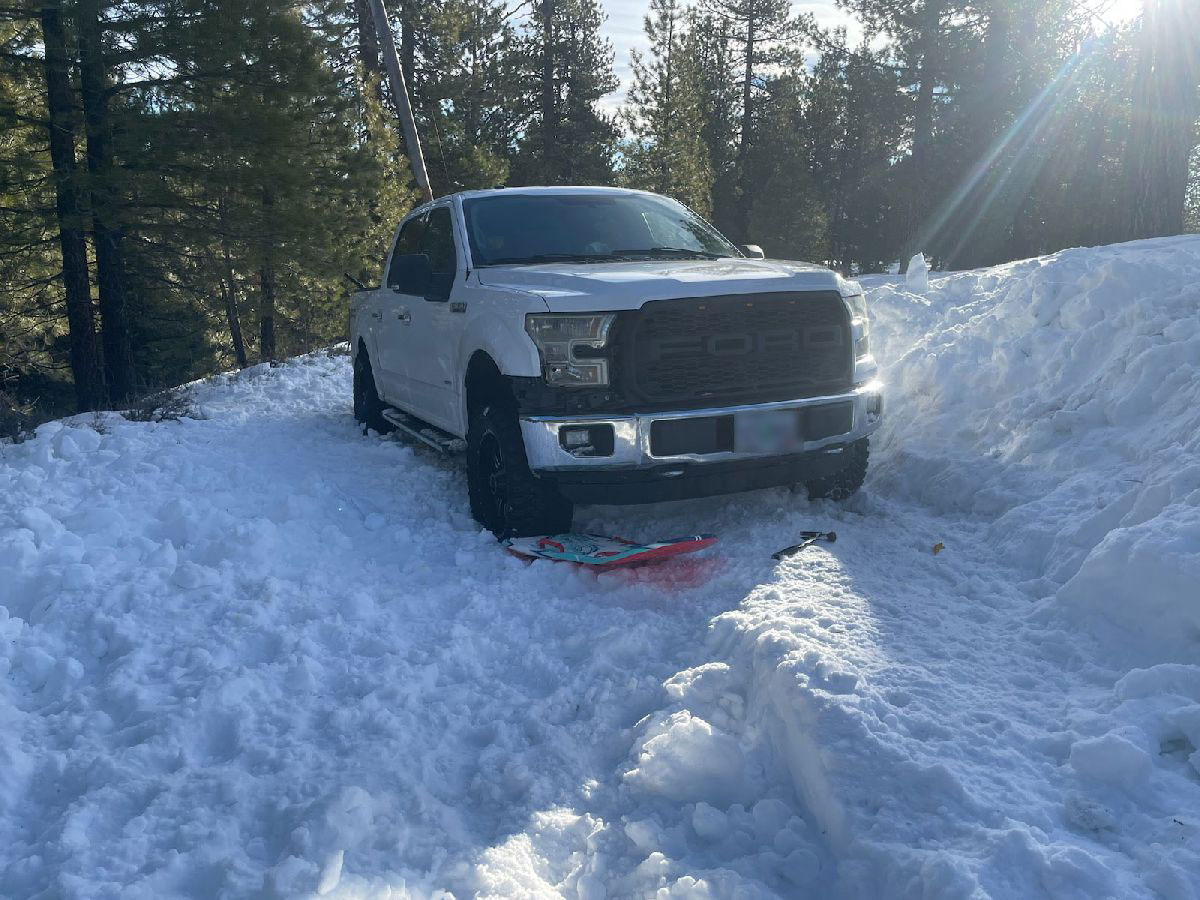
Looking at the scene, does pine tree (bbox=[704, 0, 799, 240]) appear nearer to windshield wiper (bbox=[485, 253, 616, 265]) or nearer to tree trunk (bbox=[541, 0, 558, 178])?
tree trunk (bbox=[541, 0, 558, 178])

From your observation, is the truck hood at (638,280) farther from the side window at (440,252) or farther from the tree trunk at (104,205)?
the tree trunk at (104,205)

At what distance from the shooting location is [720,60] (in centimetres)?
3981

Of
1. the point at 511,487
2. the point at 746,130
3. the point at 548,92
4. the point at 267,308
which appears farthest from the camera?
the point at 746,130

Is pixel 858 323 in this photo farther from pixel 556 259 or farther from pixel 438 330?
pixel 438 330

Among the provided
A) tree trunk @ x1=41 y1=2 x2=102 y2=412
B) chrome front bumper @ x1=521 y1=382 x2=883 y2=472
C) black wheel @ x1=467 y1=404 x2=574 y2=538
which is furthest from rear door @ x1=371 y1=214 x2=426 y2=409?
tree trunk @ x1=41 y1=2 x2=102 y2=412

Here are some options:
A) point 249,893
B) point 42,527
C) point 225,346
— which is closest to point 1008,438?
point 249,893

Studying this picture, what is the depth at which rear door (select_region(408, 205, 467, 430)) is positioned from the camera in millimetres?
5328

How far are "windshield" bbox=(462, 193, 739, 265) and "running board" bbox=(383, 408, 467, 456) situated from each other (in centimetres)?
115

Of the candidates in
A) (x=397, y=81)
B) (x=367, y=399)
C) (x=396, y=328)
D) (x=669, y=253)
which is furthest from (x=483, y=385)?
(x=397, y=81)

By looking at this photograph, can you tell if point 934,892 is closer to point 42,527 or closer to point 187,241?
point 42,527

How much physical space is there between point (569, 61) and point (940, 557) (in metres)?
31.8

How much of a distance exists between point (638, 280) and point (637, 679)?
6.44 ft

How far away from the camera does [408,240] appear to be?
22.9 ft

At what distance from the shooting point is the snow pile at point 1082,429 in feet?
10.6
